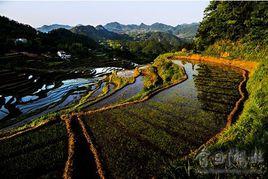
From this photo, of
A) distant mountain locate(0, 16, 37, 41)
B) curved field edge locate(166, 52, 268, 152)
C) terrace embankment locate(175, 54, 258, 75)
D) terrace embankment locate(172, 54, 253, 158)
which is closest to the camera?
curved field edge locate(166, 52, 268, 152)

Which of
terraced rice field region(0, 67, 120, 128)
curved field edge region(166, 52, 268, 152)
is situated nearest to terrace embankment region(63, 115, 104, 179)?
curved field edge region(166, 52, 268, 152)

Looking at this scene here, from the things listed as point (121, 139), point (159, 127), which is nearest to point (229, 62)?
point (159, 127)

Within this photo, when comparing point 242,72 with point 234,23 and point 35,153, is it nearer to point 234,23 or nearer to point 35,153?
point 234,23

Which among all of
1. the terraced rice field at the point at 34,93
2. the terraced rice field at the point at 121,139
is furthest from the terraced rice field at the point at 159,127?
the terraced rice field at the point at 34,93

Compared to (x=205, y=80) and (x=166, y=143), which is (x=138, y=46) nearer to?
(x=205, y=80)

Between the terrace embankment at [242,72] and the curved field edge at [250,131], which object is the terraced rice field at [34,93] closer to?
the terrace embankment at [242,72]

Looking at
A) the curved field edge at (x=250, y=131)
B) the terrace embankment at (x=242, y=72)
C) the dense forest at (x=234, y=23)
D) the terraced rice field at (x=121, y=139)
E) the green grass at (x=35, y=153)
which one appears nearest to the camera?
the curved field edge at (x=250, y=131)

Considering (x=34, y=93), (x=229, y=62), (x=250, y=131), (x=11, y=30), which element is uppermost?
(x=11, y=30)

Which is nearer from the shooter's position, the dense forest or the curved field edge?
the curved field edge

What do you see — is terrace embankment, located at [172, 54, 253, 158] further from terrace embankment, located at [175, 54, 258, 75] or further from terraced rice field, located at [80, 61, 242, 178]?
terraced rice field, located at [80, 61, 242, 178]
